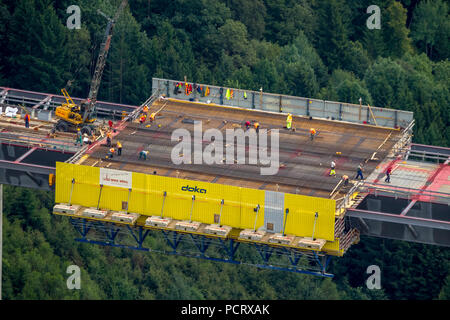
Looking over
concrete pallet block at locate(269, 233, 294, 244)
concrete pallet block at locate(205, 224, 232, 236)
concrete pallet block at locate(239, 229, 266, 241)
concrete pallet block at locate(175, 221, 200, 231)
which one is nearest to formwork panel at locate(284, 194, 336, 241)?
concrete pallet block at locate(269, 233, 294, 244)

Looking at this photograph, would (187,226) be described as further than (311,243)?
Yes

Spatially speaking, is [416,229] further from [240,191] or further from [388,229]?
[240,191]

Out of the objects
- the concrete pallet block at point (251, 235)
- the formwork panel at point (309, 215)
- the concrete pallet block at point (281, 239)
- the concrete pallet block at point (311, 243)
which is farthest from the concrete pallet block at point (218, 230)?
the concrete pallet block at point (311, 243)

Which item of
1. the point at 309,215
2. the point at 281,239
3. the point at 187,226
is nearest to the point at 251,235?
the point at 281,239

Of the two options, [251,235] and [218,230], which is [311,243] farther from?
[218,230]
